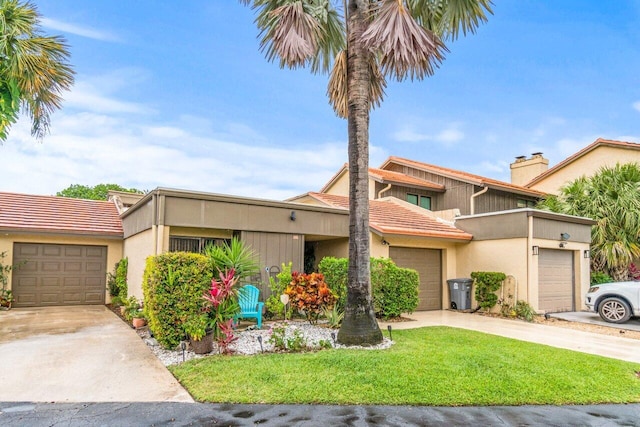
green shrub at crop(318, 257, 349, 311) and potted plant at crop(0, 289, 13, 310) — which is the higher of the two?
green shrub at crop(318, 257, 349, 311)

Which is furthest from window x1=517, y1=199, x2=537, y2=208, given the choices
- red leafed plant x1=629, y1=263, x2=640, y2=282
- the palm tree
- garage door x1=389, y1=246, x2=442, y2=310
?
the palm tree

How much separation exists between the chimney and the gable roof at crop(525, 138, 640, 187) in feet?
4.09

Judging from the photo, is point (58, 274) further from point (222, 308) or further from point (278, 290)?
point (222, 308)

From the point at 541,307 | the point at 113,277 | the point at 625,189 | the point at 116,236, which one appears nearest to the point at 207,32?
the point at 116,236

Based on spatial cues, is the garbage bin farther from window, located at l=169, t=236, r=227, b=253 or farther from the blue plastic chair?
window, located at l=169, t=236, r=227, b=253

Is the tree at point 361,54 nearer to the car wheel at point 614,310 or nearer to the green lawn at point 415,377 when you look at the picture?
the green lawn at point 415,377

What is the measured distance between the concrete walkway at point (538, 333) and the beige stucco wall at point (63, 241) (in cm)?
969

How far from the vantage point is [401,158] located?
23.1m

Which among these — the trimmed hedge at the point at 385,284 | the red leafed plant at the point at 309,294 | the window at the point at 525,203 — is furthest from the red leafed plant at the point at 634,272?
the red leafed plant at the point at 309,294

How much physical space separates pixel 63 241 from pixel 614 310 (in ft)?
55.5

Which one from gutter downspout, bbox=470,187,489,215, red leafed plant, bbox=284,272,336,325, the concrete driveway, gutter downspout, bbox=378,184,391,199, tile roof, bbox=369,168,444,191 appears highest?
tile roof, bbox=369,168,444,191

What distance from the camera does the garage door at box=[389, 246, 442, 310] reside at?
46.6 ft

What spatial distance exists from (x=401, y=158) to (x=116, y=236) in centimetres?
1484

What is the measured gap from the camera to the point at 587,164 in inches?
824
